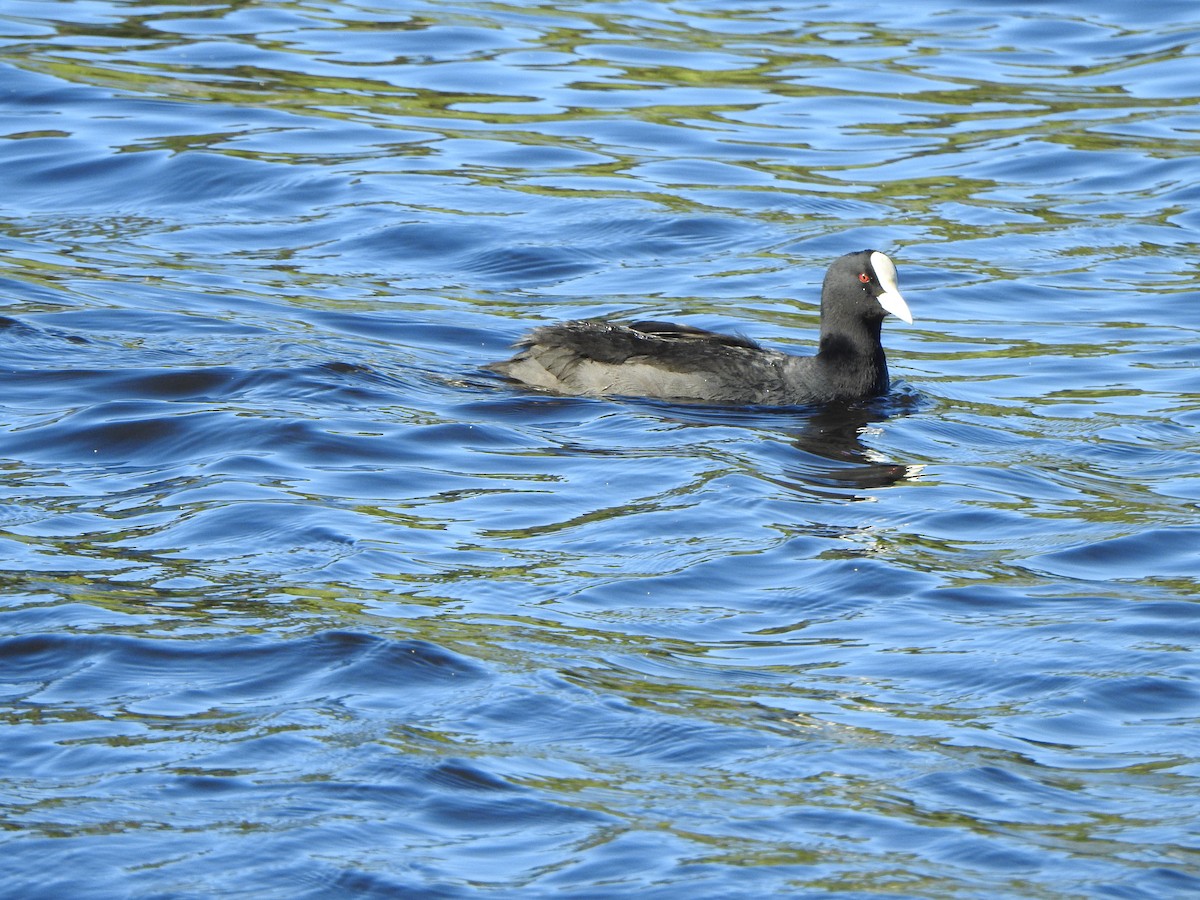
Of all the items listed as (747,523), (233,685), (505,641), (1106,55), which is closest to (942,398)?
(747,523)

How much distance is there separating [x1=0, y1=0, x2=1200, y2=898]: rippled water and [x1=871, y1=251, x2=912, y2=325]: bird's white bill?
0.47m

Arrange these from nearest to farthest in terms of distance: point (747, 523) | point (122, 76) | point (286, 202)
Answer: point (747, 523) → point (286, 202) → point (122, 76)

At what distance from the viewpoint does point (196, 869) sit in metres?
5.50

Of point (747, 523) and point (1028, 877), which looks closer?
point (1028, 877)

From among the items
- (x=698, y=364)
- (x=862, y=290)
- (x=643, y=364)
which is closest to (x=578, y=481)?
(x=643, y=364)

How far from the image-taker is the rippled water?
5871mm

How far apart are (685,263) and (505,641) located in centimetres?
697

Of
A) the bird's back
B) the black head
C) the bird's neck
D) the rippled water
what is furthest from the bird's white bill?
the bird's back

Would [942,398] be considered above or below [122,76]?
below

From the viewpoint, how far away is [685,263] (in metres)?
13.8

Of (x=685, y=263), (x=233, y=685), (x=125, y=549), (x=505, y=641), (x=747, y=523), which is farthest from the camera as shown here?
(x=685, y=263)

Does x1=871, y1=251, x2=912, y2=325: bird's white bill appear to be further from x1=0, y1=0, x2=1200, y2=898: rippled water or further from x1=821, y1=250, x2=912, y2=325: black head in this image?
x1=0, y1=0, x2=1200, y2=898: rippled water

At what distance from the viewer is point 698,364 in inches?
425

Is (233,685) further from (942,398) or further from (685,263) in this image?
(685,263)
